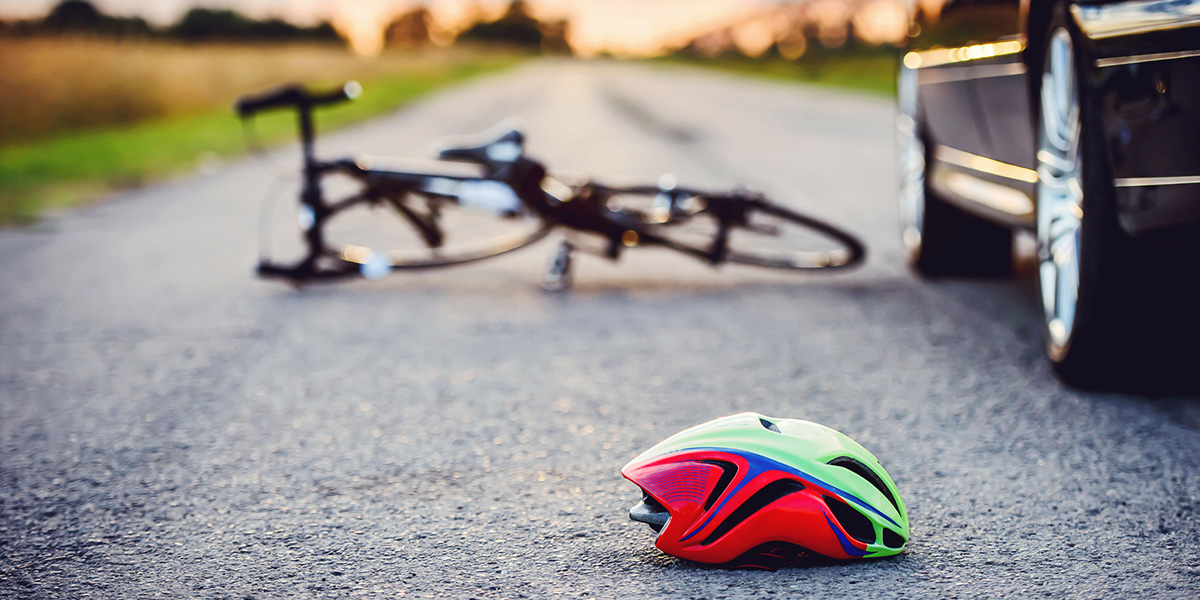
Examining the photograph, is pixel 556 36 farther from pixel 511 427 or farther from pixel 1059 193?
pixel 511 427

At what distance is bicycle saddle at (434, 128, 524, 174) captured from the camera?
16.0 feet

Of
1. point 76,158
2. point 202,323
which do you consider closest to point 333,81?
point 76,158

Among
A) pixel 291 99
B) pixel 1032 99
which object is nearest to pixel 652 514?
pixel 1032 99

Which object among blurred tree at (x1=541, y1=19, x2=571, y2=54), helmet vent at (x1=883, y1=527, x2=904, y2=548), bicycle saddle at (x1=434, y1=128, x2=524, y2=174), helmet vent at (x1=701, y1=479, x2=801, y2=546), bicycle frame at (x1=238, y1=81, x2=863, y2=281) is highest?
blurred tree at (x1=541, y1=19, x2=571, y2=54)

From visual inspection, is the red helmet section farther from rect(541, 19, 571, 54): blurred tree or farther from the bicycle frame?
rect(541, 19, 571, 54): blurred tree

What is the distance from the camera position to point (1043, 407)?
320 centimetres

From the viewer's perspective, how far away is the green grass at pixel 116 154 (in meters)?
9.86

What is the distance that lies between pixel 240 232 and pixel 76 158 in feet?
22.3

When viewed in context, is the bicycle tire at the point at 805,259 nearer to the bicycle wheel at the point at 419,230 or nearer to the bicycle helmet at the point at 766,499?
the bicycle wheel at the point at 419,230

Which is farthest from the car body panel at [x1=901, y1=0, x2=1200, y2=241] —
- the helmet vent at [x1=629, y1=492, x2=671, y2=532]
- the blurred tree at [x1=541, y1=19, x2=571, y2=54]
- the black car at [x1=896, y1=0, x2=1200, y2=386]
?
the blurred tree at [x1=541, y1=19, x2=571, y2=54]

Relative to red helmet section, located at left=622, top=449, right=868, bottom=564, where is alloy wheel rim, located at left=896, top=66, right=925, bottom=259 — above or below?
above

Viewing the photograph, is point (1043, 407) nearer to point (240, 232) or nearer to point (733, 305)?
point (733, 305)

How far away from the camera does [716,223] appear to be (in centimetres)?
509

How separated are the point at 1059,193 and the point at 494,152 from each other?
2633mm
